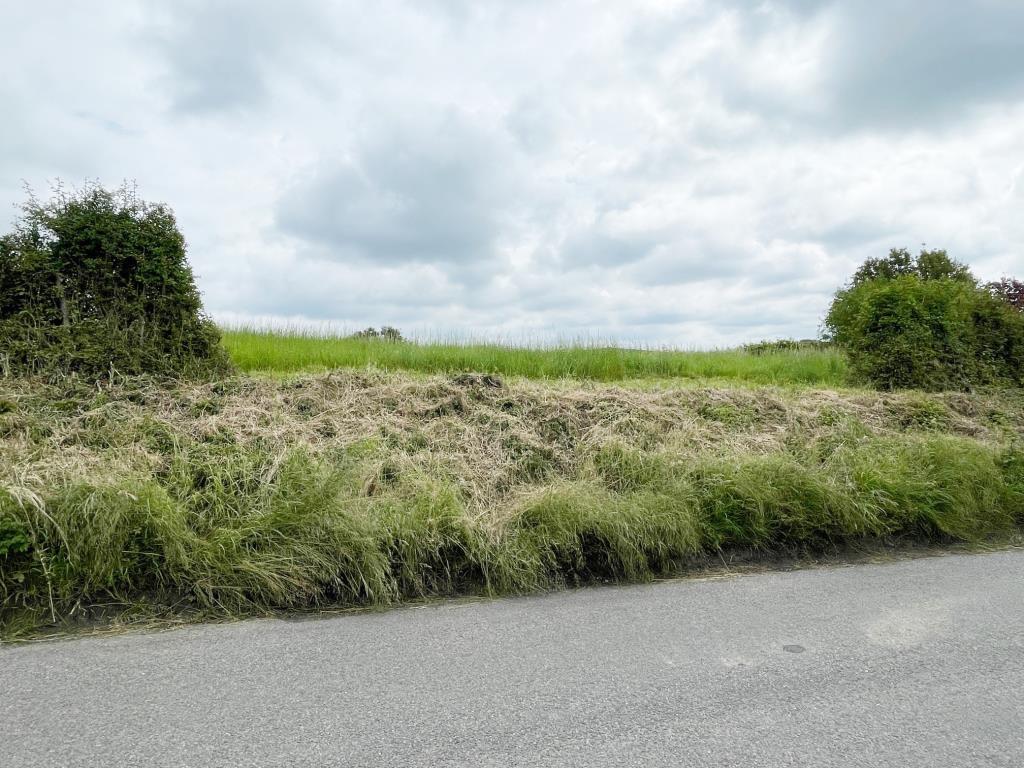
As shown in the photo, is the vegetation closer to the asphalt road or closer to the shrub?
the asphalt road

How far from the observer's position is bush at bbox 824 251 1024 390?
909 cm

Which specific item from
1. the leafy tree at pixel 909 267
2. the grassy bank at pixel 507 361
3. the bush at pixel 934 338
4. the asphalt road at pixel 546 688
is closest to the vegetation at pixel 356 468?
the asphalt road at pixel 546 688

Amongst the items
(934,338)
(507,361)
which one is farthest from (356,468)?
(934,338)

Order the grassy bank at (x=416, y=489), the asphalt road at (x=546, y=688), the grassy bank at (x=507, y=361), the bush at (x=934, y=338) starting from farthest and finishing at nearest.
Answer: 1. the bush at (x=934, y=338)
2. the grassy bank at (x=507, y=361)
3. the grassy bank at (x=416, y=489)
4. the asphalt road at (x=546, y=688)

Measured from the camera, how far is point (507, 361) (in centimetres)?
957

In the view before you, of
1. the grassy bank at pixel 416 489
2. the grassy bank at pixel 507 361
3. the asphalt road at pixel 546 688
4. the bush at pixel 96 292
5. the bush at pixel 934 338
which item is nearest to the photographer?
the asphalt road at pixel 546 688

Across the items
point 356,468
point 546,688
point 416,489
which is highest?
point 356,468

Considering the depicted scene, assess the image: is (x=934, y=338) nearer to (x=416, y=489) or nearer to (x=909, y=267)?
(x=416, y=489)

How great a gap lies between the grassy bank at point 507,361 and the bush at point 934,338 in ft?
2.90

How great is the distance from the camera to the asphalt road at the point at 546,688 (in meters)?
2.30

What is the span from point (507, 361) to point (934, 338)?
6108 millimetres

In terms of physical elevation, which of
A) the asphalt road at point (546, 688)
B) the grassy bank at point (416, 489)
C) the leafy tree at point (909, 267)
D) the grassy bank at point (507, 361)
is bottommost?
the asphalt road at point (546, 688)

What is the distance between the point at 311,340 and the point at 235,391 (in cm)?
432

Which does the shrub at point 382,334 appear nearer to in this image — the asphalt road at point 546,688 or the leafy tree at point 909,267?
the asphalt road at point 546,688
